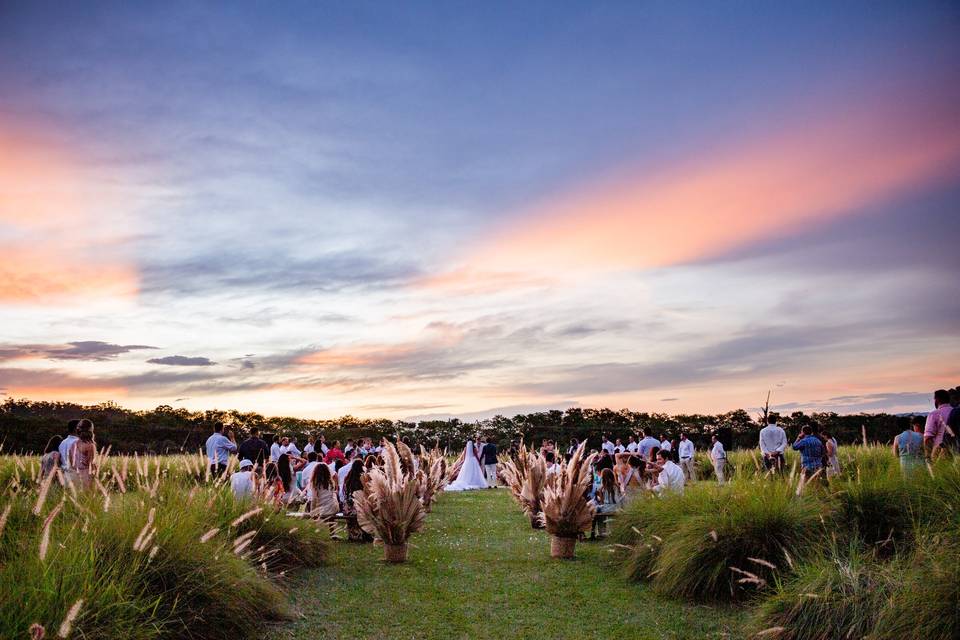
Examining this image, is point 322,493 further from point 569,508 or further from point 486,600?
point 486,600

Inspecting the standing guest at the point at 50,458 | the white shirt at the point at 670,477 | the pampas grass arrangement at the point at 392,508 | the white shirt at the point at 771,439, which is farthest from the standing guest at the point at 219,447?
the white shirt at the point at 771,439

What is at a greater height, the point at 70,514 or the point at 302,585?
the point at 70,514

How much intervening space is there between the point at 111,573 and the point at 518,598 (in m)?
4.71

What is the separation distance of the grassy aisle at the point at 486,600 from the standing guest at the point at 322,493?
178 centimetres

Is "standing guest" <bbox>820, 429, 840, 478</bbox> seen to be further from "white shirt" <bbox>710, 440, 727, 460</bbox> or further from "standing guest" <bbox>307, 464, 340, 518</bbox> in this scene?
"standing guest" <bbox>307, 464, 340, 518</bbox>

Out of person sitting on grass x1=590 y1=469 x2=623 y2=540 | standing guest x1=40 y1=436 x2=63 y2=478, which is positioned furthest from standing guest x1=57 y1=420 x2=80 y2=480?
person sitting on grass x1=590 y1=469 x2=623 y2=540

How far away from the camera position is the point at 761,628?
22.7ft

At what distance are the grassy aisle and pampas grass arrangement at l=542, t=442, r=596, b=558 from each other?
345 millimetres

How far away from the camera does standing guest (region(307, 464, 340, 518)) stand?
14.5 m

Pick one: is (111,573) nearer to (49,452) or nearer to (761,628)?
(761,628)

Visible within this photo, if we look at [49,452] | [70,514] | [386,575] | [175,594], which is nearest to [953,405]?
[386,575]

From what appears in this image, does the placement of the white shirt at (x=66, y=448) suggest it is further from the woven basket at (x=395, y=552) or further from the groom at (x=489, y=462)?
the groom at (x=489, y=462)

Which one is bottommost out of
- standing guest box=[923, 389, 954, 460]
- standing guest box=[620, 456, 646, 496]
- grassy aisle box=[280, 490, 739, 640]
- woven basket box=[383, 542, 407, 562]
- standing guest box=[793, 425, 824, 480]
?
grassy aisle box=[280, 490, 739, 640]

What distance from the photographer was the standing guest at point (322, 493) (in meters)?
14.5
